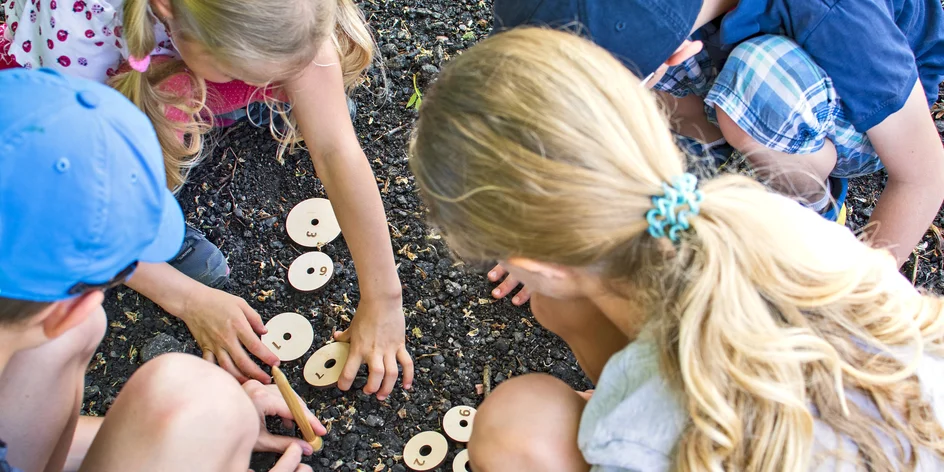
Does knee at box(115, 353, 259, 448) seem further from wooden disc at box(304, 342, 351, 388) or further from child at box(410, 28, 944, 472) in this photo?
child at box(410, 28, 944, 472)

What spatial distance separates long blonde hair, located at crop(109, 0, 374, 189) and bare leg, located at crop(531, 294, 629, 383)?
56cm

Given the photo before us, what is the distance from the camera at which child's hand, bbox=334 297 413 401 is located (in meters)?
1.34

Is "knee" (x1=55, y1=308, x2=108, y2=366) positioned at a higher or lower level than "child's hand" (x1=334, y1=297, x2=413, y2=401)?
higher

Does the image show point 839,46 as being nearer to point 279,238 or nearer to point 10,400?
point 279,238

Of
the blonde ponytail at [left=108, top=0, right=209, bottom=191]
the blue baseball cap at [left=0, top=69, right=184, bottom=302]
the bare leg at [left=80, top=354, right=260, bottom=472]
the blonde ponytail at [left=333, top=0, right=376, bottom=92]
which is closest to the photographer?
the blue baseball cap at [left=0, top=69, right=184, bottom=302]

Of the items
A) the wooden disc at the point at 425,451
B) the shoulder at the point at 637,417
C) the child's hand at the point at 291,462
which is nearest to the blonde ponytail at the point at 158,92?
the child's hand at the point at 291,462

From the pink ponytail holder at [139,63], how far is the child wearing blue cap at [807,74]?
0.60 m

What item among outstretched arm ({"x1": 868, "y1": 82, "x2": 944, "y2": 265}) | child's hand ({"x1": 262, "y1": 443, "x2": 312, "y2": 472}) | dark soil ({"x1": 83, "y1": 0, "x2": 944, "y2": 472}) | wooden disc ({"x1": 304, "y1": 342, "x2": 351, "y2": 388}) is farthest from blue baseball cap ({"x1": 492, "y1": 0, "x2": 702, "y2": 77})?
child's hand ({"x1": 262, "y1": 443, "x2": 312, "y2": 472})

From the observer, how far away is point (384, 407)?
136cm

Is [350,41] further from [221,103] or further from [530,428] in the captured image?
[530,428]

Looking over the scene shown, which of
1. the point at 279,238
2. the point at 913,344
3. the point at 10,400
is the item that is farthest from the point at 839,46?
the point at 10,400

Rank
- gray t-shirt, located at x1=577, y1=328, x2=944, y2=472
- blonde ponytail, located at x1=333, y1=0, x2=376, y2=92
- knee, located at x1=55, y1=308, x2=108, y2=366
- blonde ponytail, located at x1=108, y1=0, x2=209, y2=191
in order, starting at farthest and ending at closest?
1. blonde ponytail, located at x1=333, y1=0, x2=376, y2=92
2. blonde ponytail, located at x1=108, y1=0, x2=209, y2=191
3. knee, located at x1=55, y1=308, x2=108, y2=366
4. gray t-shirt, located at x1=577, y1=328, x2=944, y2=472

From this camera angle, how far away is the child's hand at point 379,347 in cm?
134

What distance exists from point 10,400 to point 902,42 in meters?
1.51
